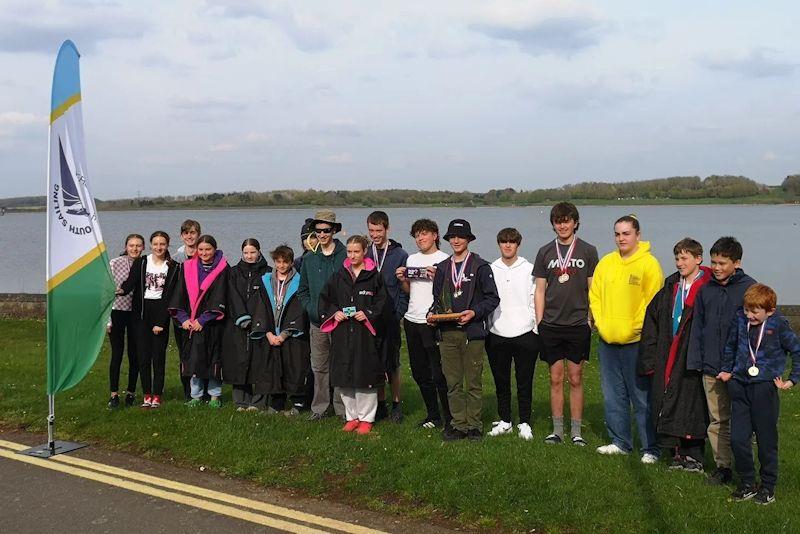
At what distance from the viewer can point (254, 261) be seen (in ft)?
25.6

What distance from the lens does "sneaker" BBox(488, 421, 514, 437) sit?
22.2ft

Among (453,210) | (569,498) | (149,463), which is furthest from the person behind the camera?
(453,210)

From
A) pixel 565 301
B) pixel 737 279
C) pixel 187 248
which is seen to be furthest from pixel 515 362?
pixel 187 248

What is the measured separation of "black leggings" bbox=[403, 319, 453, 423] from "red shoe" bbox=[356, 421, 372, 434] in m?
0.73

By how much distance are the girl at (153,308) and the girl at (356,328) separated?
77.0 inches

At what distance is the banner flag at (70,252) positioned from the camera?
643 centimetres

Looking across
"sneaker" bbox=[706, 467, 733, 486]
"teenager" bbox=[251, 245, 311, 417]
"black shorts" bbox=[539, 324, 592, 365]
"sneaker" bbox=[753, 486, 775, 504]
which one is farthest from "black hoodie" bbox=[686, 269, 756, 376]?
"teenager" bbox=[251, 245, 311, 417]

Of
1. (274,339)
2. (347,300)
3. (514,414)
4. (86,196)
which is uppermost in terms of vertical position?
(86,196)

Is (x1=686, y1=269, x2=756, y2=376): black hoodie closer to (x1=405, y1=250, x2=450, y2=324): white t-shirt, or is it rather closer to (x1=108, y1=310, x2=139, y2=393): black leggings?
(x1=405, y1=250, x2=450, y2=324): white t-shirt

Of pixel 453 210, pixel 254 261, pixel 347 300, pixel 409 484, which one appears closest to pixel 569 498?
pixel 409 484

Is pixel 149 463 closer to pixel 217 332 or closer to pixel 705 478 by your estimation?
pixel 217 332

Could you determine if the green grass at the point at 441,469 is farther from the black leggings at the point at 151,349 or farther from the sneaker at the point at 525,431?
the black leggings at the point at 151,349

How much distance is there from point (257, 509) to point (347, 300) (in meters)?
2.44

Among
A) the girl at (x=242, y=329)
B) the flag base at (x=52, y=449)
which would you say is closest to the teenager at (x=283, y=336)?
the girl at (x=242, y=329)
